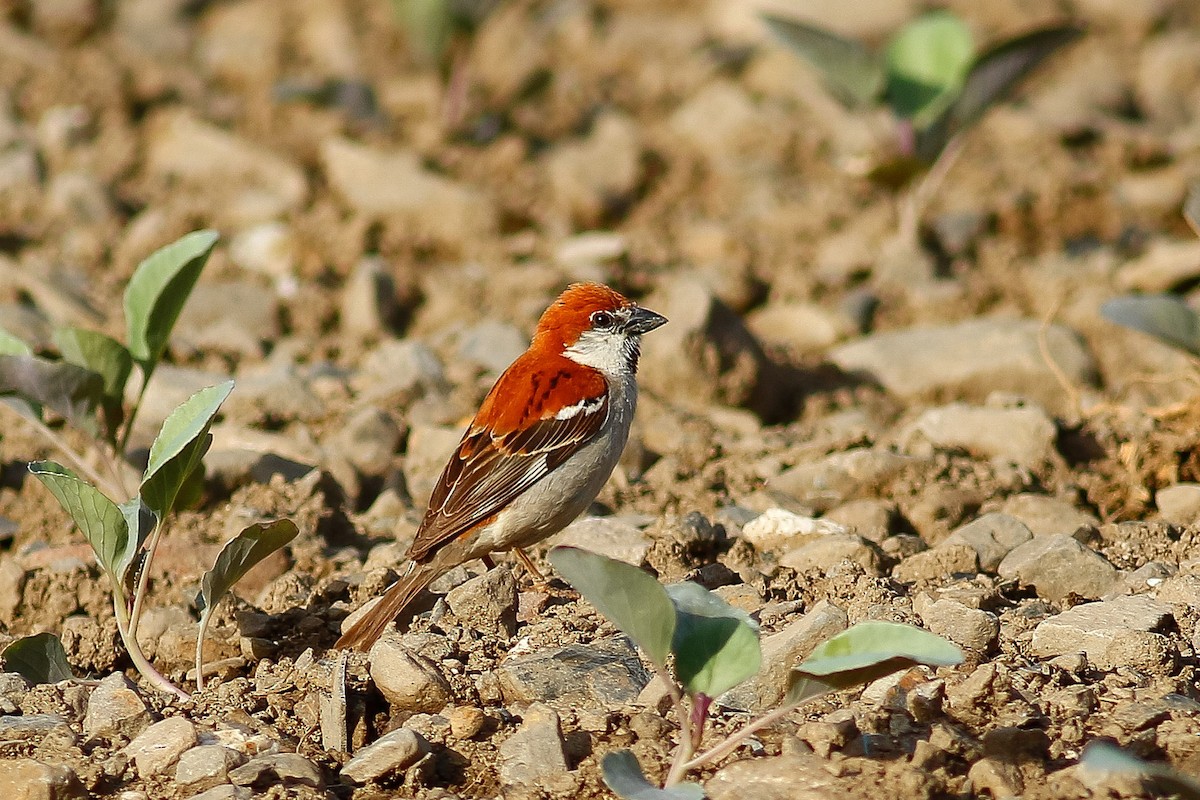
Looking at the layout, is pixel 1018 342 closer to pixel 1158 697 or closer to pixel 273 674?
pixel 1158 697

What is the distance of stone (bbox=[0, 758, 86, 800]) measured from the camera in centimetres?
402

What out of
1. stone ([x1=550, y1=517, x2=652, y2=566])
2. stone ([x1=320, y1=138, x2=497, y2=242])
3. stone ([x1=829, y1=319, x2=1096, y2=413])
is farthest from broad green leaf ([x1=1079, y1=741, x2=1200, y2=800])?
stone ([x1=320, y1=138, x2=497, y2=242])

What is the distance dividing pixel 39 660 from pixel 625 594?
219 cm

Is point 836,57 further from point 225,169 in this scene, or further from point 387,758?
point 387,758

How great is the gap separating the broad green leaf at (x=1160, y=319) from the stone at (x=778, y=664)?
2086mm

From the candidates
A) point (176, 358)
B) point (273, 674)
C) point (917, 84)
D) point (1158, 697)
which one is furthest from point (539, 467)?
point (917, 84)

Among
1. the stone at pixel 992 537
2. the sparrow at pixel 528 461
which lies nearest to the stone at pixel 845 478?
the stone at pixel 992 537

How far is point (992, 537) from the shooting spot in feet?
17.9

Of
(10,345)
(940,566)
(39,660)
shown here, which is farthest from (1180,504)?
(10,345)

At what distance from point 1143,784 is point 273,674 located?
2657 millimetres

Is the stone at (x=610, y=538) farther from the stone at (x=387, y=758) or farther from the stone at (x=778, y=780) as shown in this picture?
the stone at (x=778, y=780)

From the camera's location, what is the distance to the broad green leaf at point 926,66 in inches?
329

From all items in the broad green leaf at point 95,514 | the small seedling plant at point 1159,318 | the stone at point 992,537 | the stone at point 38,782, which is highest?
the broad green leaf at point 95,514

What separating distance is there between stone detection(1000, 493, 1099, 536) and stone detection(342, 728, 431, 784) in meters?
2.66
